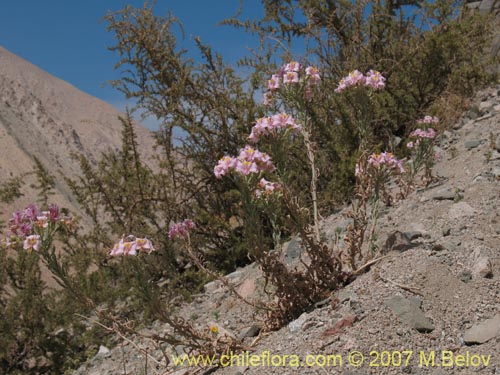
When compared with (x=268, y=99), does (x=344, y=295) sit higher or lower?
lower

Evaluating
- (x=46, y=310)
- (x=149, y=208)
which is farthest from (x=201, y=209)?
(x=46, y=310)

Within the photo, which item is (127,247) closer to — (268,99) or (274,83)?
(274,83)

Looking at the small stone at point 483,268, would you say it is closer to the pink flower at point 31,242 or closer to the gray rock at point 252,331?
the gray rock at point 252,331

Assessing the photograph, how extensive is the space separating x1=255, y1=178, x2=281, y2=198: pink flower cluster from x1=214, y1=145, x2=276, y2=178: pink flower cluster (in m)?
0.15

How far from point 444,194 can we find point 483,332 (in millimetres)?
1796

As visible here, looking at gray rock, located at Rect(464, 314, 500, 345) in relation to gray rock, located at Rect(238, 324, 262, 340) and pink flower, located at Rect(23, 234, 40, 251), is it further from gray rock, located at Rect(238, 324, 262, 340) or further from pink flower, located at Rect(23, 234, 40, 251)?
pink flower, located at Rect(23, 234, 40, 251)

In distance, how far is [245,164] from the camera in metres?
2.55

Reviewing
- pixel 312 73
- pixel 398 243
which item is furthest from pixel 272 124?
pixel 398 243

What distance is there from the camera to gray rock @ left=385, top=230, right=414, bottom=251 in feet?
10.2

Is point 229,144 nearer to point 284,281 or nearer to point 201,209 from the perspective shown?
point 201,209

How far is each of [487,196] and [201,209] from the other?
2.79 meters

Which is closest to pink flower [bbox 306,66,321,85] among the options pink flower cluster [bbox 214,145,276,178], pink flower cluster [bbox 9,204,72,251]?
pink flower cluster [bbox 214,145,276,178]

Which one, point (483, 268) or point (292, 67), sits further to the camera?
point (292, 67)

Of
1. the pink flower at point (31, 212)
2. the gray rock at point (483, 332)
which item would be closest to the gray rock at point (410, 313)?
the gray rock at point (483, 332)
